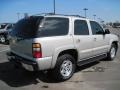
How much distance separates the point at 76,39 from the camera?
7.11 metres

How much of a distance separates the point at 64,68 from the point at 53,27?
1.30 meters

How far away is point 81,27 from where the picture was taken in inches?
297

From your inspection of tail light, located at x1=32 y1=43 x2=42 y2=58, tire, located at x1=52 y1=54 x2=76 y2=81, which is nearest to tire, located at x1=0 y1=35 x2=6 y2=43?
tire, located at x1=52 y1=54 x2=76 y2=81

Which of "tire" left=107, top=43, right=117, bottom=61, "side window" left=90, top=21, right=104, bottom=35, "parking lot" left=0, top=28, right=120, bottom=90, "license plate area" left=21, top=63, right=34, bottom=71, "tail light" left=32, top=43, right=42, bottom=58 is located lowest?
"parking lot" left=0, top=28, right=120, bottom=90

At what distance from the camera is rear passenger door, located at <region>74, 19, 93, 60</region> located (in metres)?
7.21

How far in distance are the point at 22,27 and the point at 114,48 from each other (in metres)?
4.97

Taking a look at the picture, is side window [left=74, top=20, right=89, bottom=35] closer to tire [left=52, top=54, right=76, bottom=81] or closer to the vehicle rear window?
tire [left=52, top=54, right=76, bottom=81]

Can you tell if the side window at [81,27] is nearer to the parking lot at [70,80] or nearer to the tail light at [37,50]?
the parking lot at [70,80]

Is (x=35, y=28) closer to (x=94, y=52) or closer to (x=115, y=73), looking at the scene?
(x=94, y=52)

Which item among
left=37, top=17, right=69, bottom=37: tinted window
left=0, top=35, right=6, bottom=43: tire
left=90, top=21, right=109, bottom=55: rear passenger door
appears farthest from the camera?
left=0, top=35, right=6, bottom=43: tire

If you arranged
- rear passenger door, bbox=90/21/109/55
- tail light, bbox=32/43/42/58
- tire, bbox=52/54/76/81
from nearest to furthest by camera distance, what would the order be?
tail light, bbox=32/43/42/58 → tire, bbox=52/54/76/81 → rear passenger door, bbox=90/21/109/55

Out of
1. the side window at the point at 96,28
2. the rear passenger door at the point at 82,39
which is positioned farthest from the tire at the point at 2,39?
the rear passenger door at the point at 82,39

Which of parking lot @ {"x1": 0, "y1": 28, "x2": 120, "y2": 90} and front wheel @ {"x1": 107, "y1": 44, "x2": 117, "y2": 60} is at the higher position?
front wheel @ {"x1": 107, "y1": 44, "x2": 117, "y2": 60}

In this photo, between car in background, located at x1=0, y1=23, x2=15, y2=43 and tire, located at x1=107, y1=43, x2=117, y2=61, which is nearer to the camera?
tire, located at x1=107, y1=43, x2=117, y2=61
